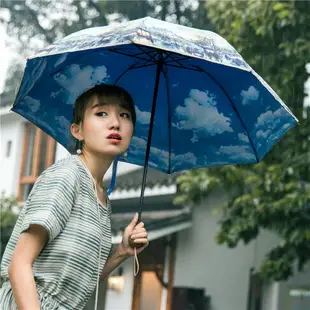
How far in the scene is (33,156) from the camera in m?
14.0

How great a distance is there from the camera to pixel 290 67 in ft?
23.6

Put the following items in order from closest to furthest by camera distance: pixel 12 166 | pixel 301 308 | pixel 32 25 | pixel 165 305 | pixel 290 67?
pixel 290 67 < pixel 301 308 < pixel 165 305 < pixel 12 166 < pixel 32 25

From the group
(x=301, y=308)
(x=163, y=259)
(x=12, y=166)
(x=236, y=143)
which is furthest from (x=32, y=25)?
(x=236, y=143)

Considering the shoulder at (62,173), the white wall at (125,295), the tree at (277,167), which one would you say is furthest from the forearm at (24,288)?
the white wall at (125,295)

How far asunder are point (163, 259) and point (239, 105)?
24.6 ft

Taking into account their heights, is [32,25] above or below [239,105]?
above

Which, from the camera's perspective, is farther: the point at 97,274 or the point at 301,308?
the point at 301,308

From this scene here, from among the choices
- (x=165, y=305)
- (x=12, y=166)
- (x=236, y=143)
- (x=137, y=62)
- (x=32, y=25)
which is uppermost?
(x=32, y=25)

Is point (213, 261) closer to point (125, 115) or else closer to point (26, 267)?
point (125, 115)

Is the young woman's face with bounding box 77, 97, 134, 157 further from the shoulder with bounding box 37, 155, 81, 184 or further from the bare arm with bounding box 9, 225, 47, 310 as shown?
the bare arm with bounding box 9, 225, 47, 310

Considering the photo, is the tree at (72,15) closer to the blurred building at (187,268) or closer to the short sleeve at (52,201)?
the blurred building at (187,268)

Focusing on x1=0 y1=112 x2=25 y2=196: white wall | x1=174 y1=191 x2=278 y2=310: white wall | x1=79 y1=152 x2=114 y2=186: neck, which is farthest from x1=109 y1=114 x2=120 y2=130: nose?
x1=0 y1=112 x2=25 y2=196: white wall

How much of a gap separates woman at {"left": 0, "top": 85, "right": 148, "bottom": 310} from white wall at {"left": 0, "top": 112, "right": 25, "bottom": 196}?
455 inches

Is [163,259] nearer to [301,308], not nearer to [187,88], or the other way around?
[301,308]
